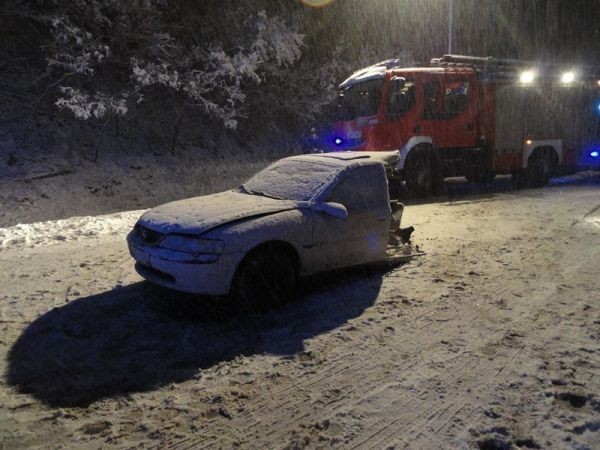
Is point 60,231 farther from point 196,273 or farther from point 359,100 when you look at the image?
point 359,100

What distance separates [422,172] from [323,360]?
8778mm

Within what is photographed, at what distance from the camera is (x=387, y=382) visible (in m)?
3.70

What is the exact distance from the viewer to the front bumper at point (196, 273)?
15.1ft

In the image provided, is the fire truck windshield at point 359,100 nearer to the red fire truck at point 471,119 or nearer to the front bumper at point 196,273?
the red fire truck at point 471,119

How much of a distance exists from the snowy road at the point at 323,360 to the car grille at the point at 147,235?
718 millimetres

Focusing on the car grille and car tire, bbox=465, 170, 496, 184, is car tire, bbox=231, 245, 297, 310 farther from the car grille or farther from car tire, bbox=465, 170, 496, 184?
car tire, bbox=465, 170, 496, 184

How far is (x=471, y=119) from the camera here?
40.8 feet

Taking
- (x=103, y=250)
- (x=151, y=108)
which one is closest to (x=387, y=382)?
(x=103, y=250)

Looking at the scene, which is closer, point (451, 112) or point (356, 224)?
point (356, 224)

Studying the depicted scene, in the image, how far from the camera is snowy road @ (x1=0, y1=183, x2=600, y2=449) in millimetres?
3166

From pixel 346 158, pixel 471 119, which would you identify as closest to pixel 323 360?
pixel 346 158

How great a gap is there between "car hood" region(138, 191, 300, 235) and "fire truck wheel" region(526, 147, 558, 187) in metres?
10.7

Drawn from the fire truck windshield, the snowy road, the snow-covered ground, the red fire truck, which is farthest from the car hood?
the snow-covered ground

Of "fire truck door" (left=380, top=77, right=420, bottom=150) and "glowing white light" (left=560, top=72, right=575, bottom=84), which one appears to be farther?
"glowing white light" (left=560, top=72, right=575, bottom=84)
